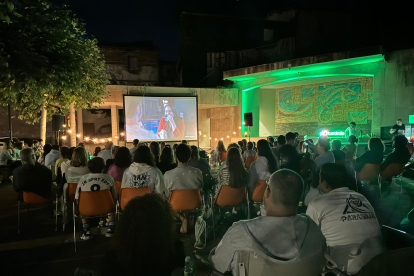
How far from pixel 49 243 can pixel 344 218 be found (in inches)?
151

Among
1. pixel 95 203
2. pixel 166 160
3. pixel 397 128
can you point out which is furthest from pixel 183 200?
pixel 397 128

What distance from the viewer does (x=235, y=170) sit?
3.96 metres

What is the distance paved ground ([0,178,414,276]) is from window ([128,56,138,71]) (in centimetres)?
1734

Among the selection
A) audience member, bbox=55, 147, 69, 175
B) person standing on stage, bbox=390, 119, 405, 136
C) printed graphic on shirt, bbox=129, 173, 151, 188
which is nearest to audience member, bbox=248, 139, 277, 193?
printed graphic on shirt, bbox=129, 173, 151, 188

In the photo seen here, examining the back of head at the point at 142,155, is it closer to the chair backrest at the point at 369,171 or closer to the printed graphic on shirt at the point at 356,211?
the printed graphic on shirt at the point at 356,211

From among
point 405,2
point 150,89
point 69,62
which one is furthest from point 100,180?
point 405,2

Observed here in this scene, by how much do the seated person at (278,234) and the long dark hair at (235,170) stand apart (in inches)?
88.7

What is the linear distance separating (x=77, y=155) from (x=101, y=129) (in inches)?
680

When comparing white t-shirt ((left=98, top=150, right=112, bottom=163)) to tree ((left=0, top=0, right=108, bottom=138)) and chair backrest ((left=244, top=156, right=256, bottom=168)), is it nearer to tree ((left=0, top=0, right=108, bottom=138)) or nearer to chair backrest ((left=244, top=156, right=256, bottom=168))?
tree ((left=0, top=0, right=108, bottom=138))

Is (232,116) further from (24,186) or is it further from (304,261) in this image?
(304,261)

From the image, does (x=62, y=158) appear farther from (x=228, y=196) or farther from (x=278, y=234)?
(x=278, y=234)

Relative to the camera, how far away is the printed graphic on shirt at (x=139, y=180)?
386cm

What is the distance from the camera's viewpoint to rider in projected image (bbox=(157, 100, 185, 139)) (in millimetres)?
13219

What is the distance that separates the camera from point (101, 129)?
2059 cm
